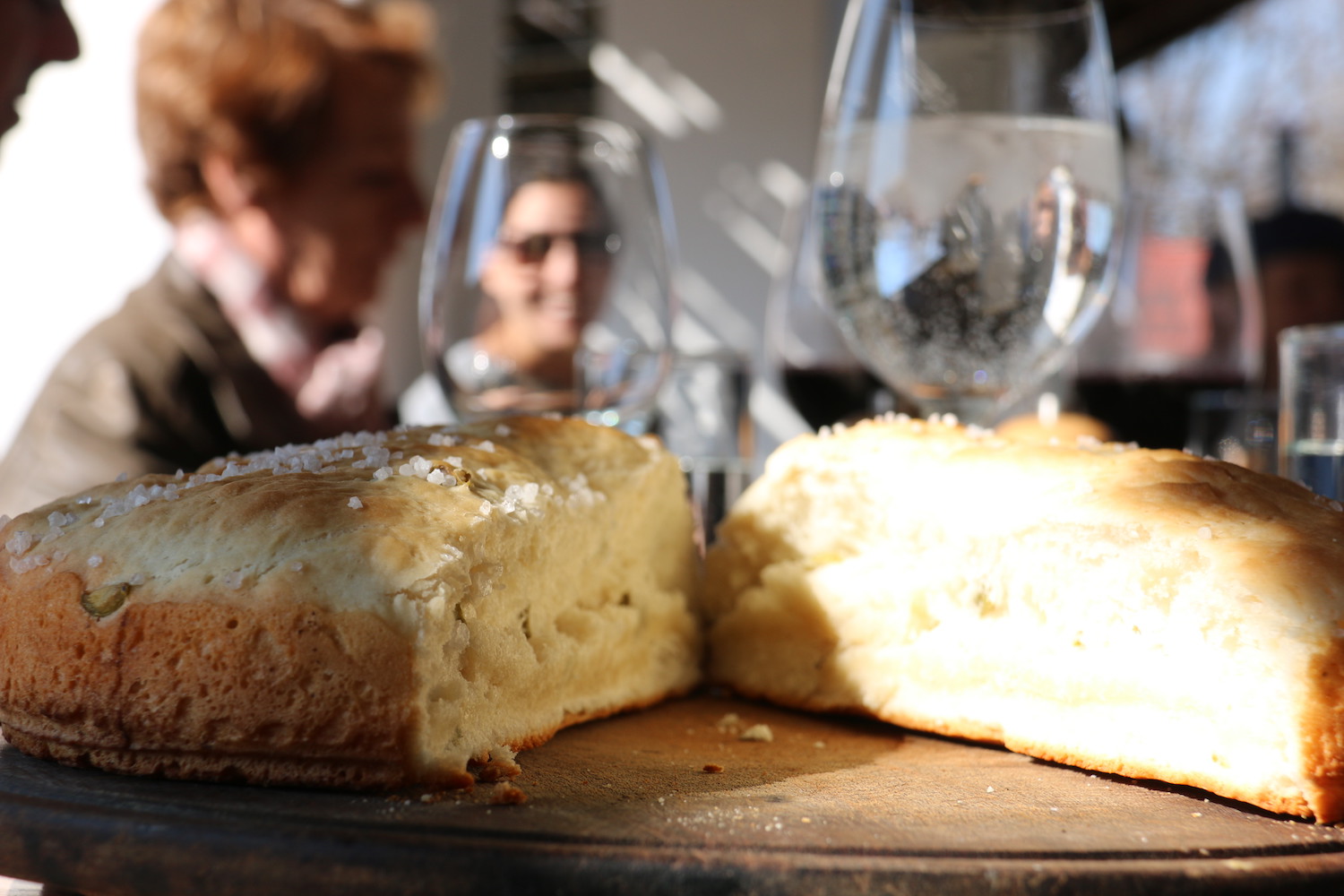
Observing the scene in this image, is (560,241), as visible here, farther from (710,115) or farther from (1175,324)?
(710,115)

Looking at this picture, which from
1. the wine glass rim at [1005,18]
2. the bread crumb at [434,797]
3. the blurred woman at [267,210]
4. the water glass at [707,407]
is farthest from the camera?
the blurred woman at [267,210]

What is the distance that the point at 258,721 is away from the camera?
734 mm

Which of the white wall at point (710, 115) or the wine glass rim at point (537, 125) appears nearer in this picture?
the wine glass rim at point (537, 125)

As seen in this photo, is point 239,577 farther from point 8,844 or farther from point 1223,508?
point 1223,508

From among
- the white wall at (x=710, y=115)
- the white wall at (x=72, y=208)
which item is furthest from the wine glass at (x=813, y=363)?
the white wall at (x=710, y=115)

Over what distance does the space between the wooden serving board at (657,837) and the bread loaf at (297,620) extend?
32 millimetres

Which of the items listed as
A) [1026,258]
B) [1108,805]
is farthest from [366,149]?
[1108,805]

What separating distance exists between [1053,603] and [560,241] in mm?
712

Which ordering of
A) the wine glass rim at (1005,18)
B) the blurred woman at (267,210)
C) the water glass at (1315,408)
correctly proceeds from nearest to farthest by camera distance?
1. the water glass at (1315,408)
2. the wine glass rim at (1005,18)
3. the blurred woman at (267,210)

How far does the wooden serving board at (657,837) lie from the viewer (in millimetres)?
580

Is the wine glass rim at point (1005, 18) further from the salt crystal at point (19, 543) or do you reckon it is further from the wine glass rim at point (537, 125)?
the salt crystal at point (19, 543)

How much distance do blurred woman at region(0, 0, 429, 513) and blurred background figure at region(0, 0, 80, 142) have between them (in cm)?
32

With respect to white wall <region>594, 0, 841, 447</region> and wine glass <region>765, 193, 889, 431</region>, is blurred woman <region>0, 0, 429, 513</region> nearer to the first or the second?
wine glass <region>765, 193, 889, 431</region>

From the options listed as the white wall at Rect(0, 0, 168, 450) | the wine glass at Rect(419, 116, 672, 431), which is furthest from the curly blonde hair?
the wine glass at Rect(419, 116, 672, 431)
